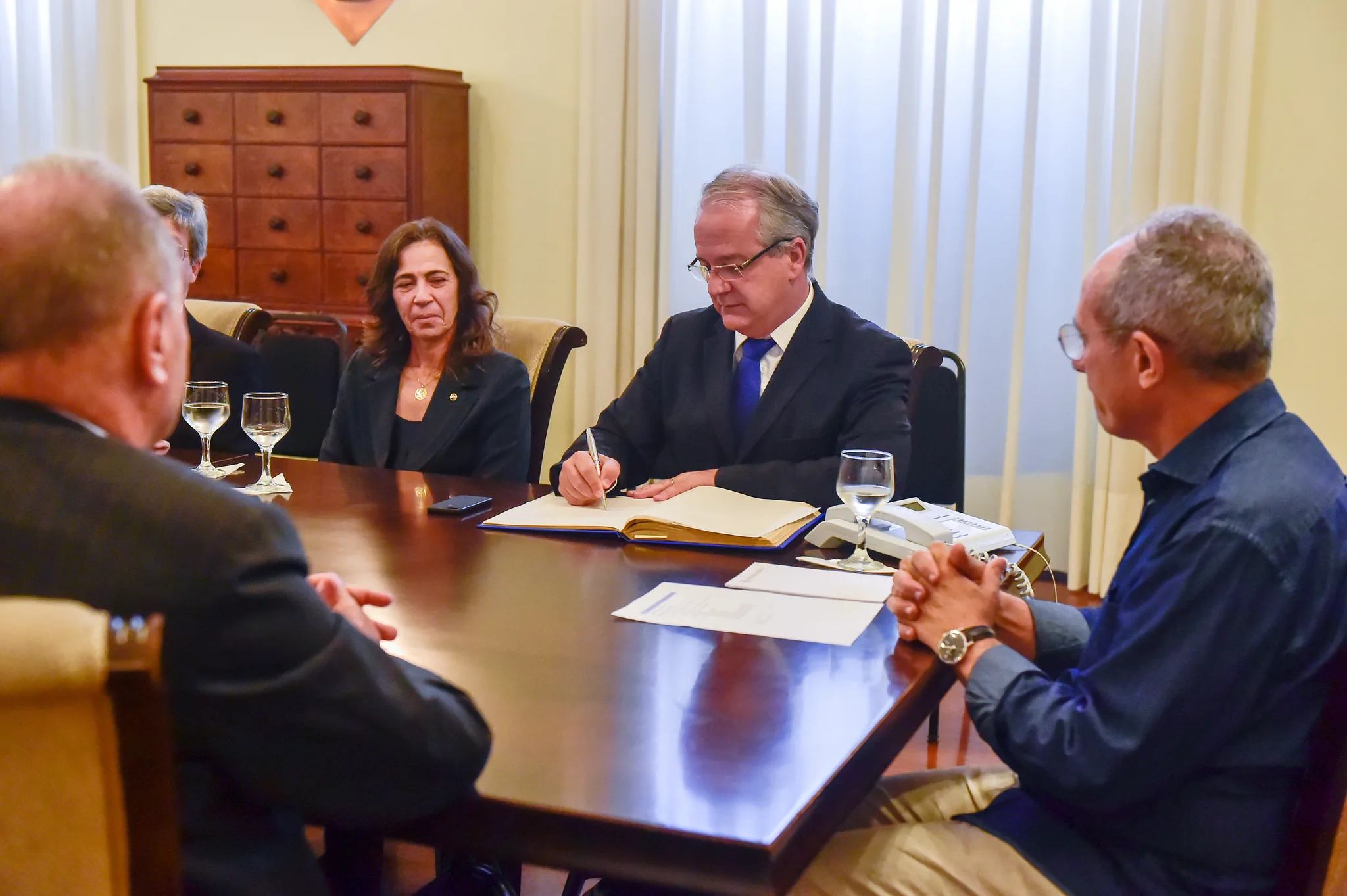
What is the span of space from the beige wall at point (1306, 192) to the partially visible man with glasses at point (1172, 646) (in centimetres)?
297

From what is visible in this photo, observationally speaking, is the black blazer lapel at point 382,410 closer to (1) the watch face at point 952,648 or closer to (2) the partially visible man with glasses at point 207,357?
(2) the partially visible man with glasses at point 207,357

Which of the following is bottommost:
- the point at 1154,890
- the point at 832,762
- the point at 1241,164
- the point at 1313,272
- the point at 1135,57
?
the point at 1154,890

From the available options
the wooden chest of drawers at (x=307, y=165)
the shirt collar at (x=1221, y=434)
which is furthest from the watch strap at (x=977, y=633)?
the wooden chest of drawers at (x=307, y=165)

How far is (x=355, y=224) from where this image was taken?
4770mm

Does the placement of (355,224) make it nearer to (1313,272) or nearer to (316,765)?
(1313,272)

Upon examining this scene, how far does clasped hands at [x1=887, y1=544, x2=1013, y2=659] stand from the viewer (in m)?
1.51

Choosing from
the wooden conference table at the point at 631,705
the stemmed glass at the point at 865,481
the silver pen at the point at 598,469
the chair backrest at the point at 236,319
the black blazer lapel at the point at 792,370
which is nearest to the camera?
the wooden conference table at the point at 631,705

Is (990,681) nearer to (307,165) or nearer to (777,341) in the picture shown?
(777,341)

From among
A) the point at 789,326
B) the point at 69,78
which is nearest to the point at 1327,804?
the point at 789,326

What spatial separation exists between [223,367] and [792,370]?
143 centimetres

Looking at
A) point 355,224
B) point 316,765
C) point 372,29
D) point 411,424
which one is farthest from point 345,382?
point 372,29

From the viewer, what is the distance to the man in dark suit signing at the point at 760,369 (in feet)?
8.41

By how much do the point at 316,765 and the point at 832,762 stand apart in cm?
46

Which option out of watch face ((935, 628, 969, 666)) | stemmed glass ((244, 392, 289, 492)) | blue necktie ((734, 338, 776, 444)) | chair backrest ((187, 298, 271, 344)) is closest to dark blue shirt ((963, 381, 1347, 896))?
watch face ((935, 628, 969, 666))
